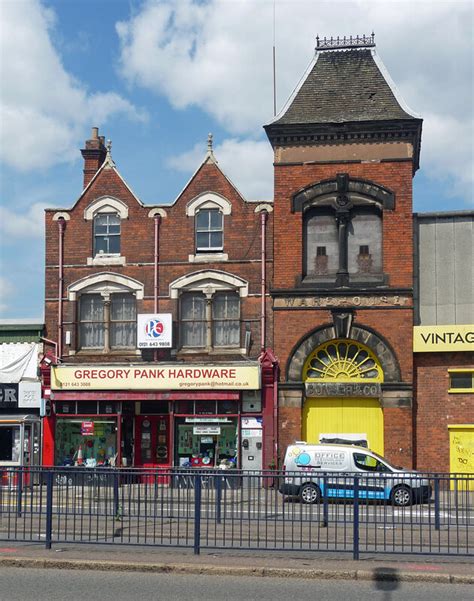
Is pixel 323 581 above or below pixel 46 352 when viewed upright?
below

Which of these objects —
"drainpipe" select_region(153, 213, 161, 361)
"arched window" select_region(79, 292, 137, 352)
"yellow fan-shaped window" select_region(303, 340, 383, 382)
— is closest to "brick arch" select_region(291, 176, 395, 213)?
"yellow fan-shaped window" select_region(303, 340, 383, 382)

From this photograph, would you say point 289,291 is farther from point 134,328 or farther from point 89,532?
point 89,532

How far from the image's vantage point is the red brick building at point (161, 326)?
100 ft

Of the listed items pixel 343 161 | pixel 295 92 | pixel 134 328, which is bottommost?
pixel 134 328

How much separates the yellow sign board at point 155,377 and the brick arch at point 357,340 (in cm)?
130

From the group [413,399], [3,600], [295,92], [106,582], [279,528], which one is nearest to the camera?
[3,600]

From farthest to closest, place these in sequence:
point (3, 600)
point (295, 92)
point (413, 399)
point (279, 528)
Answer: point (295, 92) → point (413, 399) → point (279, 528) → point (3, 600)

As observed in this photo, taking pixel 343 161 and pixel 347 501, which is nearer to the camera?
pixel 347 501

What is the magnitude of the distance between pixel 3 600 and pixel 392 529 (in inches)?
262

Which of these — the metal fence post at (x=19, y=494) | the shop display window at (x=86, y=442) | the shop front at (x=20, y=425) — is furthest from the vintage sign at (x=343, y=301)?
the metal fence post at (x=19, y=494)

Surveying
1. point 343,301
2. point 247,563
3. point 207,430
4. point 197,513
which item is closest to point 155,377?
point 207,430

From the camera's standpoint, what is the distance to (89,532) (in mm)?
15836

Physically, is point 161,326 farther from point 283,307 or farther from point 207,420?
point 283,307

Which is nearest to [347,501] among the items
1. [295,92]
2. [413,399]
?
[413,399]
